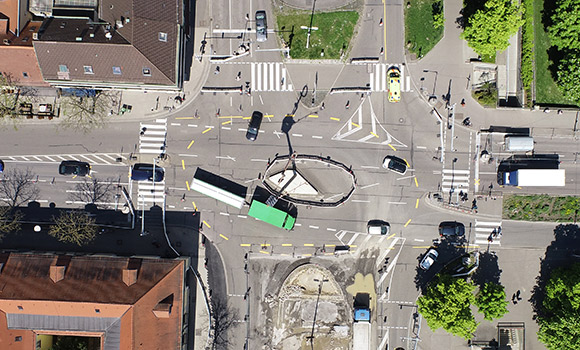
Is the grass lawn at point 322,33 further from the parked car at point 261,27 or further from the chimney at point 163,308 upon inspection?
the chimney at point 163,308

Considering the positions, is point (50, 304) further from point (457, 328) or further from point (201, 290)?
point (457, 328)

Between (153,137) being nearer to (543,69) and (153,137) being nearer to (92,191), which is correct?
(92,191)

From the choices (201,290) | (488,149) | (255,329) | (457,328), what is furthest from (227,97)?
(457,328)

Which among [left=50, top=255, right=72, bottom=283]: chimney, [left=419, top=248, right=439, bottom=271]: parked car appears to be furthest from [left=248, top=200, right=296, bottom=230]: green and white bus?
[left=50, top=255, right=72, bottom=283]: chimney

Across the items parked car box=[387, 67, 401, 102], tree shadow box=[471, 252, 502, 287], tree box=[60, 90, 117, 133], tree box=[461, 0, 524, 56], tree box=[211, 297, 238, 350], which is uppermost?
tree box=[461, 0, 524, 56]

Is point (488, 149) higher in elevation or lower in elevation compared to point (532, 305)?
higher

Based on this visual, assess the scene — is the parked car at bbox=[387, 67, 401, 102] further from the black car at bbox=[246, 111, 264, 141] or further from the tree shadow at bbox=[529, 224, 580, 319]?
the tree shadow at bbox=[529, 224, 580, 319]
